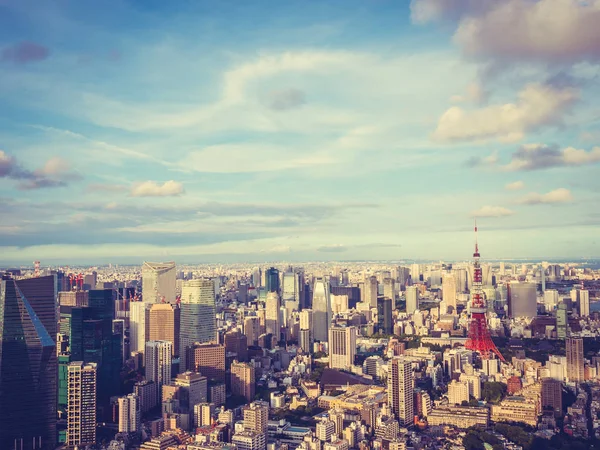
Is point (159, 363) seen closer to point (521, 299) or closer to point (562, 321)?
point (562, 321)

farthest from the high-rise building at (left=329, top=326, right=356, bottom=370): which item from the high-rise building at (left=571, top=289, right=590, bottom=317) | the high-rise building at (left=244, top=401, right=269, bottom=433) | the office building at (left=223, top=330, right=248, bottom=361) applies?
the high-rise building at (left=571, top=289, right=590, bottom=317)

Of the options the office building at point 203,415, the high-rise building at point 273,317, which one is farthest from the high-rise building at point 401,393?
the high-rise building at point 273,317

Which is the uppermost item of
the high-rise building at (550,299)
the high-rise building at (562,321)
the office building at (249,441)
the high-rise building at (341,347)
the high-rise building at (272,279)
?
the high-rise building at (272,279)

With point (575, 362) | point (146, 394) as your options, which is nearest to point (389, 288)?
point (575, 362)

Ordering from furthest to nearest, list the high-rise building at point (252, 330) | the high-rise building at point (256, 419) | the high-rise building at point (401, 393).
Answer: the high-rise building at point (252, 330), the high-rise building at point (401, 393), the high-rise building at point (256, 419)

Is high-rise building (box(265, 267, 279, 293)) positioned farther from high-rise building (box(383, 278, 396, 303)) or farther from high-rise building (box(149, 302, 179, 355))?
high-rise building (box(149, 302, 179, 355))

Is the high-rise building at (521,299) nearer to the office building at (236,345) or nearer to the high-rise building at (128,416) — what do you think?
the office building at (236,345)

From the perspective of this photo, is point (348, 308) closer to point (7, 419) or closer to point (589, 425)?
point (589, 425)
